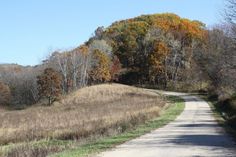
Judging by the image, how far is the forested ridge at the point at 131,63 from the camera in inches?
4026

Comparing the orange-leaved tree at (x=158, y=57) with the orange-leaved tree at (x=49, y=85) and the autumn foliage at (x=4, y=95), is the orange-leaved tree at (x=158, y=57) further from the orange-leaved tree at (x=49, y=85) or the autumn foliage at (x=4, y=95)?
the autumn foliage at (x=4, y=95)

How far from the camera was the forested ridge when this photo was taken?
335ft

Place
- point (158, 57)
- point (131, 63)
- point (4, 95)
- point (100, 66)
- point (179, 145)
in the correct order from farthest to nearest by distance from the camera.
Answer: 1. point (131, 63)
2. point (158, 57)
3. point (100, 66)
4. point (4, 95)
5. point (179, 145)

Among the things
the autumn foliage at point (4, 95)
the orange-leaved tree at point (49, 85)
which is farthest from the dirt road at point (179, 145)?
the autumn foliage at point (4, 95)

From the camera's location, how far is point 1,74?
5010 inches

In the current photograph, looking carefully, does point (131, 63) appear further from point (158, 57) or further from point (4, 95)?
point (4, 95)

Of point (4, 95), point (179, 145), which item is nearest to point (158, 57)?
point (4, 95)

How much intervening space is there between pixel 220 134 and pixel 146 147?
6.97 meters

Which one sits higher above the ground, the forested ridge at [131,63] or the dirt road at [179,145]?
the forested ridge at [131,63]

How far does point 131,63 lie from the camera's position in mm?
123562

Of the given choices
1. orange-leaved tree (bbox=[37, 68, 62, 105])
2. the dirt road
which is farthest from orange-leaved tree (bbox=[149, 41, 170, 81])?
the dirt road

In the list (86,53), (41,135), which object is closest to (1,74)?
(86,53)

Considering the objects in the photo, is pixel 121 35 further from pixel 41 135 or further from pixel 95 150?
pixel 95 150

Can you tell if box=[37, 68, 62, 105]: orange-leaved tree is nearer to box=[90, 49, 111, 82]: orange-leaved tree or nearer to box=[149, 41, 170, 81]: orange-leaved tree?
box=[90, 49, 111, 82]: orange-leaved tree
